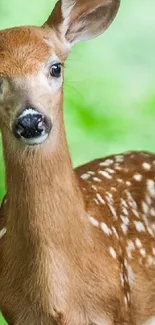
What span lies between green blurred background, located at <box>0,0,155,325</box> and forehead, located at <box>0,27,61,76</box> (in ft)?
3.77

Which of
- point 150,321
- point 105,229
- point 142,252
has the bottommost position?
point 150,321

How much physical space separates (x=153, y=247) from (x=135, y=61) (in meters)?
1.05

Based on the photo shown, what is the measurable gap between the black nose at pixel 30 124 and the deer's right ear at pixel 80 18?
1.02ft

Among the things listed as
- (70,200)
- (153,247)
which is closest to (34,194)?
(70,200)

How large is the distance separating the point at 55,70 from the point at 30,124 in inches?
6.9

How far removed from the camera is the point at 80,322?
2.15 m

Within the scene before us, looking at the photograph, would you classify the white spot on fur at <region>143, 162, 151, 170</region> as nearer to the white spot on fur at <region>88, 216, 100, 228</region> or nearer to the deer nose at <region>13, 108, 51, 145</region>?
the white spot on fur at <region>88, 216, 100, 228</region>

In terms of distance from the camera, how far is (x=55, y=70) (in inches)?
79.3

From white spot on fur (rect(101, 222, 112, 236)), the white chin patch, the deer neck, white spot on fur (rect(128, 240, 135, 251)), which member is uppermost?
the white chin patch

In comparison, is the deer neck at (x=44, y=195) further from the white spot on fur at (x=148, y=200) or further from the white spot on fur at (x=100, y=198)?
the white spot on fur at (x=148, y=200)

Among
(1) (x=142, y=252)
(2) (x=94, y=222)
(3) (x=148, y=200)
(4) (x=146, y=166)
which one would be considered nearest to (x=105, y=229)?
(2) (x=94, y=222)

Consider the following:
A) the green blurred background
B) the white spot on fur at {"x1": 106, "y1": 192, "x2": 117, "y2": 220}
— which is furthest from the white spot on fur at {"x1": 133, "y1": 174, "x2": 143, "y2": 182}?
the green blurred background

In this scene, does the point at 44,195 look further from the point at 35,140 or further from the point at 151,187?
the point at 151,187

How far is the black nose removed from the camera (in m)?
1.88
